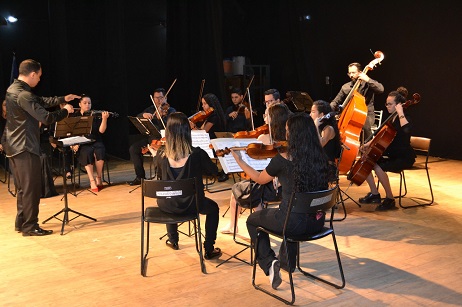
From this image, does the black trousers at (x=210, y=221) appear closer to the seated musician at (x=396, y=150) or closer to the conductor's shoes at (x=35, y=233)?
the conductor's shoes at (x=35, y=233)

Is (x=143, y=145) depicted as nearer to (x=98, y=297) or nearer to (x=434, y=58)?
(x=98, y=297)

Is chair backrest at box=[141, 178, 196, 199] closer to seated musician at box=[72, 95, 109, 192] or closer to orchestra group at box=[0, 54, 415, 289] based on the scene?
orchestra group at box=[0, 54, 415, 289]

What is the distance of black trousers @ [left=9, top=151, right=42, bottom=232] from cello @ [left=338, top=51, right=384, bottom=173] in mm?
2891

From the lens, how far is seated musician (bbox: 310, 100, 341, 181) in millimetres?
5156

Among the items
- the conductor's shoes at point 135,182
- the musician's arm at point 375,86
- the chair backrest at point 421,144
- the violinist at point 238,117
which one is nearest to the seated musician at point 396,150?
the chair backrest at point 421,144

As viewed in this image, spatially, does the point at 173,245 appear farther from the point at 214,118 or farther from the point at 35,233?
the point at 214,118

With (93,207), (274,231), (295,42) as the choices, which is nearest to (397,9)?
(295,42)

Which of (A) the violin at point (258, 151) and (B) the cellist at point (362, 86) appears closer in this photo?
(A) the violin at point (258, 151)

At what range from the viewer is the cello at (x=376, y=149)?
5.54m

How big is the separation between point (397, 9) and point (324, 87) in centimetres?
208

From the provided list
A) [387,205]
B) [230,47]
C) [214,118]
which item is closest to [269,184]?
[387,205]

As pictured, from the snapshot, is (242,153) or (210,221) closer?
(210,221)

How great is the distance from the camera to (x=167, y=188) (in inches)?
151

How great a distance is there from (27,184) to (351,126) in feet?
10.6
